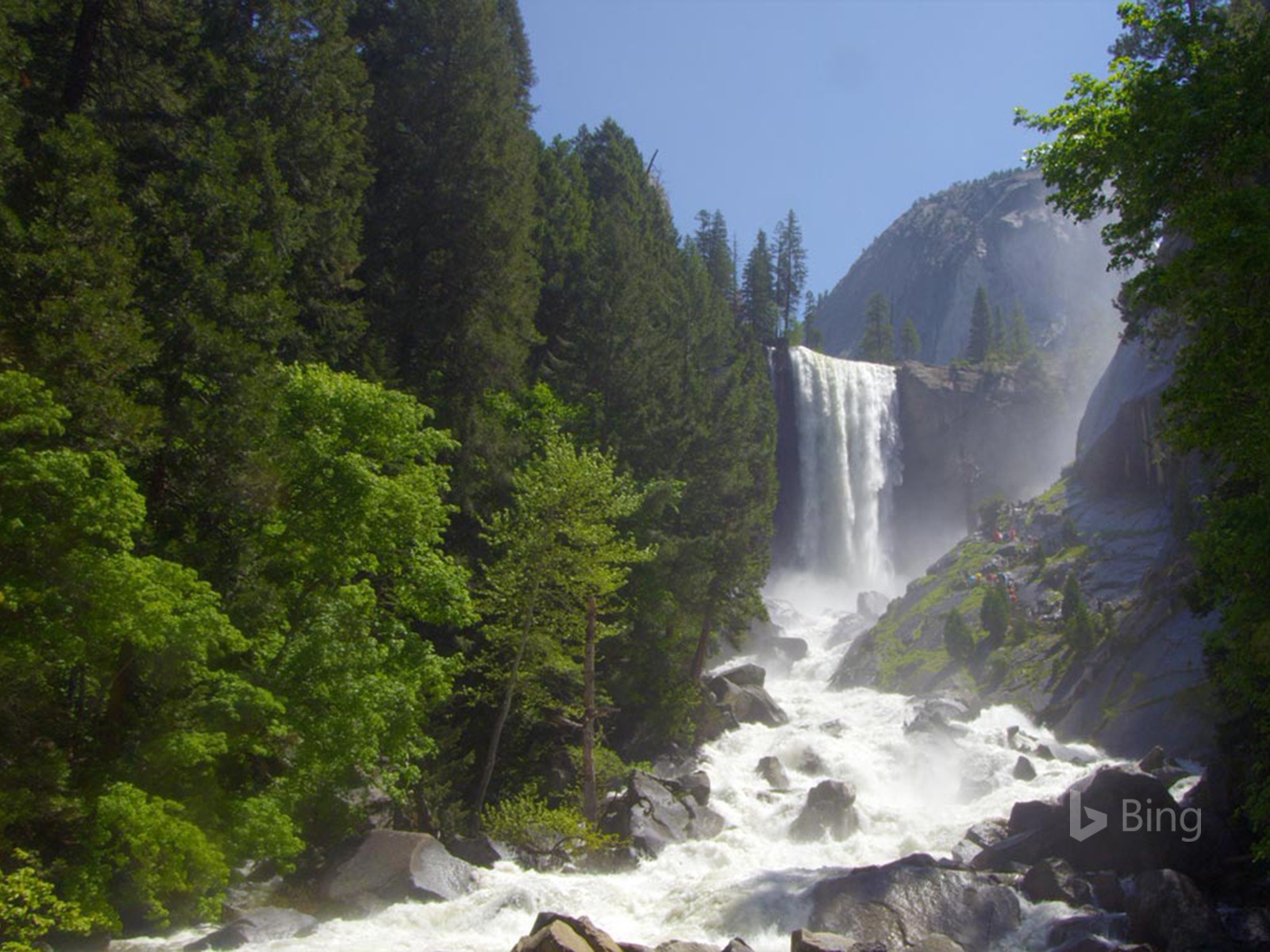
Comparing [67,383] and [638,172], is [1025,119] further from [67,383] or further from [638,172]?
Result: [638,172]

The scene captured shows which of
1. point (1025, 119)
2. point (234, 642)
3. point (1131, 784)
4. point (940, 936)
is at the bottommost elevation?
point (940, 936)

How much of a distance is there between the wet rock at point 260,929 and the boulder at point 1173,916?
14.5 metres

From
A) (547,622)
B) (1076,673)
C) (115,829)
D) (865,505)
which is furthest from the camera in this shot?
(865,505)

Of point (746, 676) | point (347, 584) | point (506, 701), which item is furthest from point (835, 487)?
point (347, 584)

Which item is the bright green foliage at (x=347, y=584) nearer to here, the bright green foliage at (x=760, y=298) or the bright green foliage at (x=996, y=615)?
the bright green foliage at (x=996, y=615)

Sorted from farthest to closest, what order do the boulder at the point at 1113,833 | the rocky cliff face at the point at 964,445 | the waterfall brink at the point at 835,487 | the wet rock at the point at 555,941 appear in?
1. the rocky cliff face at the point at 964,445
2. the waterfall brink at the point at 835,487
3. the boulder at the point at 1113,833
4. the wet rock at the point at 555,941

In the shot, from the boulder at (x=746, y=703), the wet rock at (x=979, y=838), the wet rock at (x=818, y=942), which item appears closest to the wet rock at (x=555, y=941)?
the wet rock at (x=818, y=942)

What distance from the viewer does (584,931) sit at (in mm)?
14586

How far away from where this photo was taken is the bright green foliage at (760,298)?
3292 inches

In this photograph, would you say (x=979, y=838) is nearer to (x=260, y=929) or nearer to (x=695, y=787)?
(x=695, y=787)

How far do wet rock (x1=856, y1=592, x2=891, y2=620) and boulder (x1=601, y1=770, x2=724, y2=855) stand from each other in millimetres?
39133

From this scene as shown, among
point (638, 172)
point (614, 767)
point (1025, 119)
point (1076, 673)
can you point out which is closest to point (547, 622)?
point (614, 767)

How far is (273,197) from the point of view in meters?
20.8

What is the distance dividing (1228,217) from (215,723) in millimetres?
16239
